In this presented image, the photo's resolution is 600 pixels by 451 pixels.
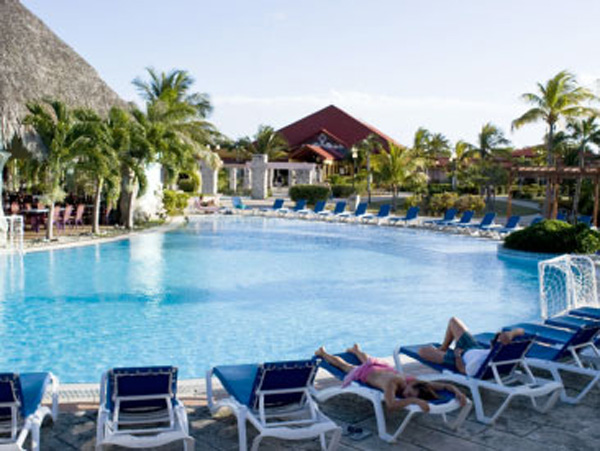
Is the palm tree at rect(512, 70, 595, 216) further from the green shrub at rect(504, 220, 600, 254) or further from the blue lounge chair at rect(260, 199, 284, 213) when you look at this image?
the green shrub at rect(504, 220, 600, 254)

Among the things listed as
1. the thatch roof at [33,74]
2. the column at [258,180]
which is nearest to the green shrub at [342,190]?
the column at [258,180]

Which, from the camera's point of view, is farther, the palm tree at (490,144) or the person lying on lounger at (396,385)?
the palm tree at (490,144)

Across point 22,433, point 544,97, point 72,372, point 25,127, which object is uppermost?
point 544,97

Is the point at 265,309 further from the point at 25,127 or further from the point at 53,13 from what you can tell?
the point at 53,13

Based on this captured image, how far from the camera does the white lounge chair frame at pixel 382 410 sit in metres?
4.52

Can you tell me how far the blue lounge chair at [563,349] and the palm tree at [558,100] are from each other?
2590cm

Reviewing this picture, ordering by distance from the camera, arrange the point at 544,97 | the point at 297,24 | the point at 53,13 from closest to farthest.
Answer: the point at 297,24, the point at 53,13, the point at 544,97

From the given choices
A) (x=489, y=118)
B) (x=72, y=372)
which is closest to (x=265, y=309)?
(x=72, y=372)

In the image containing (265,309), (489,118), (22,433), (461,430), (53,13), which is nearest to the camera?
(22,433)

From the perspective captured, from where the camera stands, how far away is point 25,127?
17312mm

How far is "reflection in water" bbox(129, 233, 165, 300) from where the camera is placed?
11703 millimetres

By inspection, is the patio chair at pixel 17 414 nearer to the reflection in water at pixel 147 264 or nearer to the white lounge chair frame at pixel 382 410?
the white lounge chair frame at pixel 382 410

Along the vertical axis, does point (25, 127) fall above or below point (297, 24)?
below

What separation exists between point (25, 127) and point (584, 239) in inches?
575
